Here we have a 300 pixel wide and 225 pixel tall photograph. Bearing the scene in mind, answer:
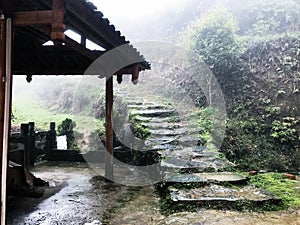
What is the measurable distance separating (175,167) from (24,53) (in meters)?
3.03

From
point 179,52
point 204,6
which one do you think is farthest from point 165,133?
point 204,6

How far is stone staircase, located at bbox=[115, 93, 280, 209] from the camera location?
3830mm

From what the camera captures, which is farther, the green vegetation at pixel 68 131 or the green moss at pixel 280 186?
the green vegetation at pixel 68 131

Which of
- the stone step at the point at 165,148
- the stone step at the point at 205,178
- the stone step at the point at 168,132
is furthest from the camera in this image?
the stone step at the point at 168,132

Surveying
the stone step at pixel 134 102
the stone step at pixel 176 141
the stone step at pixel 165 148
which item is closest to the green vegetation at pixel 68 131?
the stone step at pixel 134 102

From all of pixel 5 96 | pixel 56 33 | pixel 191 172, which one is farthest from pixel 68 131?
pixel 56 33

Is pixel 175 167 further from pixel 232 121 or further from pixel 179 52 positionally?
pixel 179 52

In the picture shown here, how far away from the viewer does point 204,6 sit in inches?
579

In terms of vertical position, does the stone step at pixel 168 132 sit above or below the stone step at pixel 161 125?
below

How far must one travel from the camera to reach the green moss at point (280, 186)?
409 cm

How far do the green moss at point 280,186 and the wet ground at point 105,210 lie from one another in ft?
1.31

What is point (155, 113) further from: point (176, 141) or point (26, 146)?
point (26, 146)

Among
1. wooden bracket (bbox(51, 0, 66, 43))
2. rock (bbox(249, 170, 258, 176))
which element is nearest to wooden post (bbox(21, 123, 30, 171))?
wooden bracket (bbox(51, 0, 66, 43))

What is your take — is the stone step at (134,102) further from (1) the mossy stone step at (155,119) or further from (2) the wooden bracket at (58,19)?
(2) the wooden bracket at (58,19)
